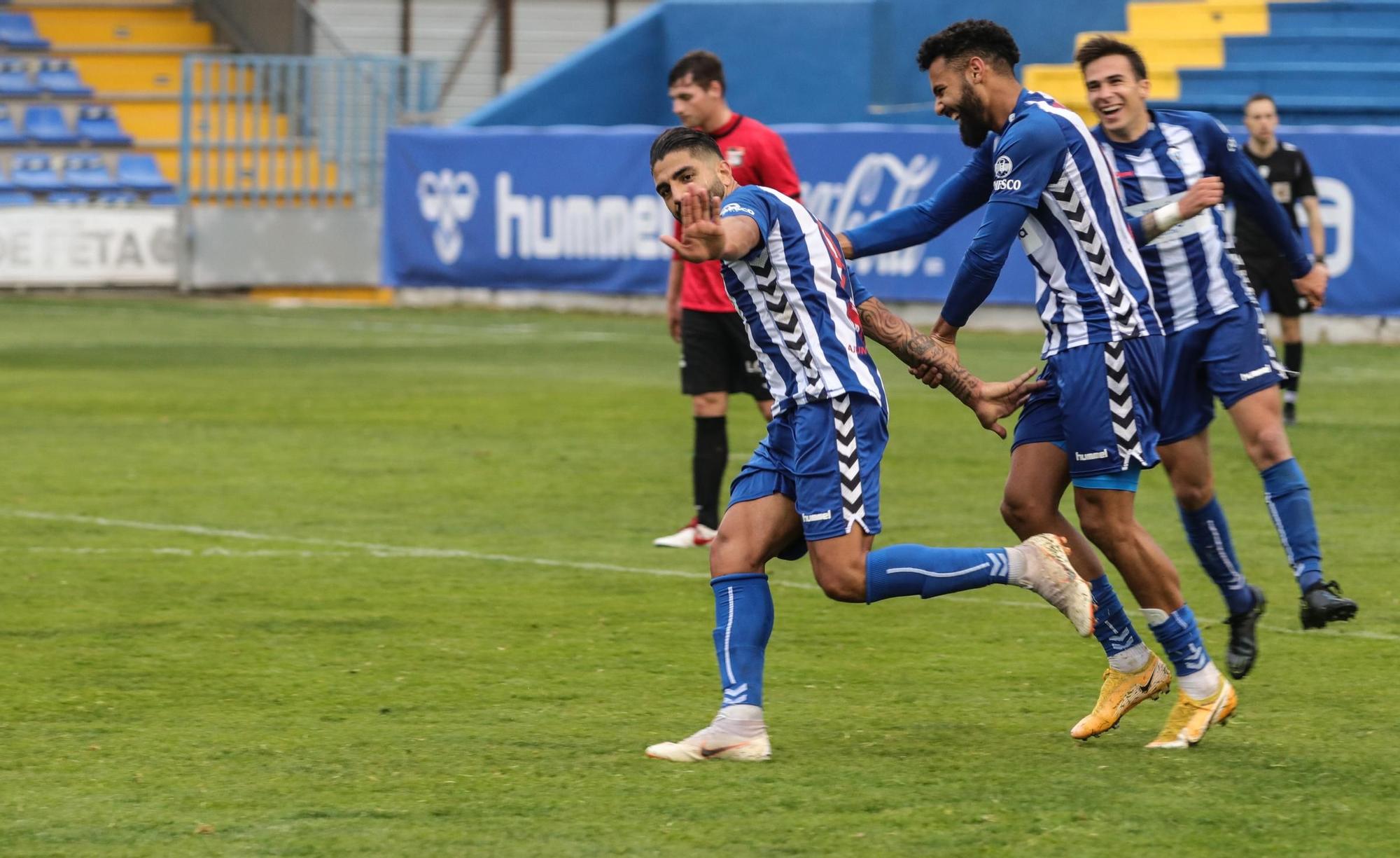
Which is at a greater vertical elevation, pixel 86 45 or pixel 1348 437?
pixel 86 45

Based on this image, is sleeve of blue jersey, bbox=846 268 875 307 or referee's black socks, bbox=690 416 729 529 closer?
sleeve of blue jersey, bbox=846 268 875 307

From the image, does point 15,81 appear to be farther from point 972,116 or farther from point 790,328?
point 790,328

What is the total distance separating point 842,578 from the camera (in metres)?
5.53

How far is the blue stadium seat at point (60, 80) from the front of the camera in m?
30.8

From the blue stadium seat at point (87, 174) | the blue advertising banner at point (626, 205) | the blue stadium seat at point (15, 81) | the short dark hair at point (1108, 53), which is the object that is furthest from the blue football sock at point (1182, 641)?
the blue stadium seat at point (15, 81)

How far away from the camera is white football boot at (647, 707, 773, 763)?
18.0 ft

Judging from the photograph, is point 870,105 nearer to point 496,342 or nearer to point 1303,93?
point 1303,93

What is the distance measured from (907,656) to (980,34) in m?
2.16

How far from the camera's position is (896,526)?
10.1 metres

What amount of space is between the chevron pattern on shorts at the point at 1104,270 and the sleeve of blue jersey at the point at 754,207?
2.92ft

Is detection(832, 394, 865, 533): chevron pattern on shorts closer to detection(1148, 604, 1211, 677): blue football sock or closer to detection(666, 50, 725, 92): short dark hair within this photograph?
detection(1148, 604, 1211, 677): blue football sock

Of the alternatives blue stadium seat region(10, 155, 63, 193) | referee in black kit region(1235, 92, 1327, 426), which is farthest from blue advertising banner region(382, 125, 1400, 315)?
referee in black kit region(1235, 92, 1327, 426)

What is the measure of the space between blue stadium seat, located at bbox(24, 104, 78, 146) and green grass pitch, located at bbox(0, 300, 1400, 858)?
55.1 ft

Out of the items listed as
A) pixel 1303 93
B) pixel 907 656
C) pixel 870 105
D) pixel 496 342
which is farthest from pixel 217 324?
pixel 907 656
